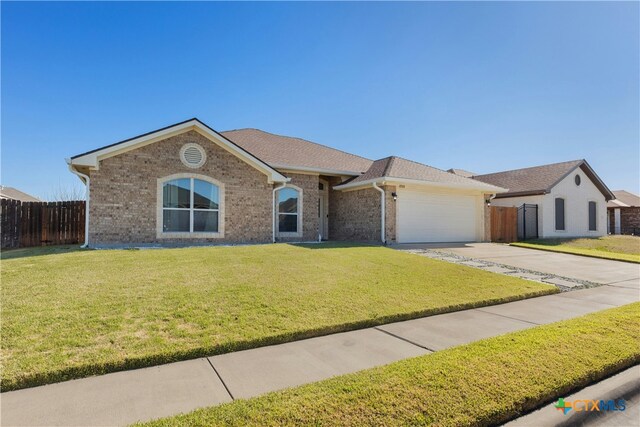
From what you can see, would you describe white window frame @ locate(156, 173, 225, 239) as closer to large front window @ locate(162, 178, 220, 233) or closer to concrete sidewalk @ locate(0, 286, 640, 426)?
large front window @ locate(162, 178, 220, 233)

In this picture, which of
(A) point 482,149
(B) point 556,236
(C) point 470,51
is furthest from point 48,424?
(B) point 556,236

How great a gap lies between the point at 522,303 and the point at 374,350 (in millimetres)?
4272

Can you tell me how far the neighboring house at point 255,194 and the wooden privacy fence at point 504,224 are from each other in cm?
114

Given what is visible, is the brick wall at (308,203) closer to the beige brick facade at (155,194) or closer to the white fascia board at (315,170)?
the white fascia board at (315,170)

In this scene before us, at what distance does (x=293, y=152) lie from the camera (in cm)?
1761

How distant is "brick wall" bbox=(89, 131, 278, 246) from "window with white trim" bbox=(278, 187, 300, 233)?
1.77 meters

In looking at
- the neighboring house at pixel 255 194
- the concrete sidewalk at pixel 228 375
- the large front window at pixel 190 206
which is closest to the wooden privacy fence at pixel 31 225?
the neighboring house at pixel 255 194

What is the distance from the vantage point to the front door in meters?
17.9

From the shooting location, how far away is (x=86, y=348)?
357 cm

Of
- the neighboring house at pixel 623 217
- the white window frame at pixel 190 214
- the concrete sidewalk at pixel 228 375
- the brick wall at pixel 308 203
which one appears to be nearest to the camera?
the concrete sidewalk at pixel 228 375

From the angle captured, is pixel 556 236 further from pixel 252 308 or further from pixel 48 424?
pixel 48 424

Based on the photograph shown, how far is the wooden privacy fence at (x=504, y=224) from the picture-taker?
18.2 metres

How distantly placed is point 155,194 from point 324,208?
8.92 meters

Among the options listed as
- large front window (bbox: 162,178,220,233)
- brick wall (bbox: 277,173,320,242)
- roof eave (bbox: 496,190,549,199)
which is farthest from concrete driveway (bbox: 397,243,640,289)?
large front window (bbox: 162,178,220,233)
